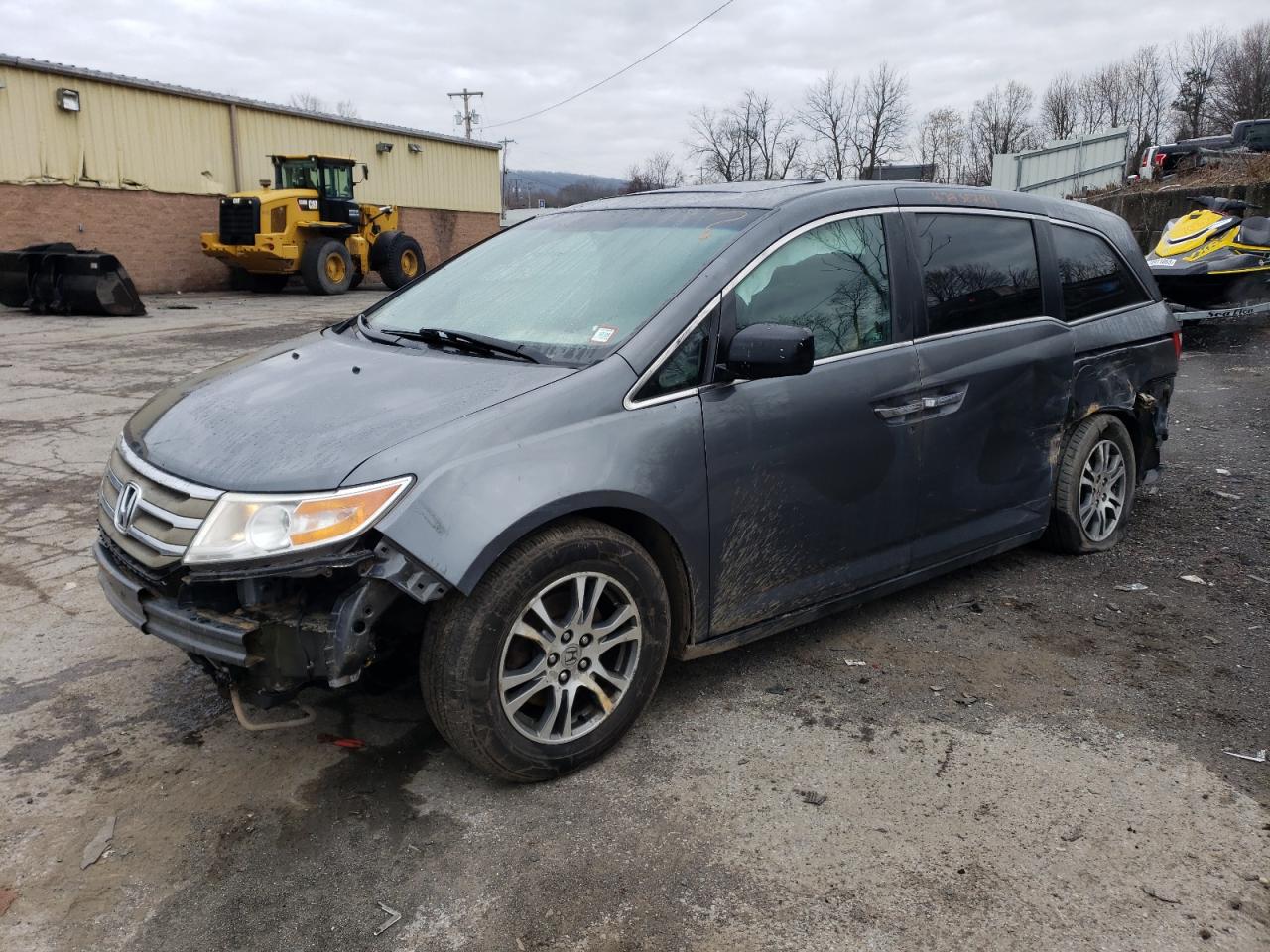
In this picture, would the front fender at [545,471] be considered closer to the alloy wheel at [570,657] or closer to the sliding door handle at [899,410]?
the alloy wheel at [570,657]

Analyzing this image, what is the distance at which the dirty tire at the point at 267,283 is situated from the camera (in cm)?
2295

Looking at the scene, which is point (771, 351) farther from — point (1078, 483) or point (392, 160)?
point (392, 160)

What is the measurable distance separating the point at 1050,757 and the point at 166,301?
70.6 ft

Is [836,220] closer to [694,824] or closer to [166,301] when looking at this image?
[694,824]

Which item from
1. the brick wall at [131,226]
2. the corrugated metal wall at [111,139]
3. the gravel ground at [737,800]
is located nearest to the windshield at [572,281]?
the gravel ground at [737,800]

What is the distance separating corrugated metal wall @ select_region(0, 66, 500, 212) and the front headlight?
2166cm

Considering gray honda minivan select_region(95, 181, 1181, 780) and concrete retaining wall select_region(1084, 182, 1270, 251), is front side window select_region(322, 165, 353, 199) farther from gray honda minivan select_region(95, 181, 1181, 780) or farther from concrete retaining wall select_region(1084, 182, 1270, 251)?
gray honda minivan select_region(95, 181, 1181, 780)

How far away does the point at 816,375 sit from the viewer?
11.3 feet

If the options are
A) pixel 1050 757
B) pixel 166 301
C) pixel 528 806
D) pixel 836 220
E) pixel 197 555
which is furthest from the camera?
pixel 166 301

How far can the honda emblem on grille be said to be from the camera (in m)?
2.87

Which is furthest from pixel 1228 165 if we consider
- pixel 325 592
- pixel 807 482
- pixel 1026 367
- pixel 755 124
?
pixel 755 124

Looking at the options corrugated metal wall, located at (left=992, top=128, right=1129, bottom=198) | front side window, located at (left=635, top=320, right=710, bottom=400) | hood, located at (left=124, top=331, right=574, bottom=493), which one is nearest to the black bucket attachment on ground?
hood, located at (left=124, top=331, right=574, bottom=493)

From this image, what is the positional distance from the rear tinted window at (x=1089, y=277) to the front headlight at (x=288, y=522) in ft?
11.0

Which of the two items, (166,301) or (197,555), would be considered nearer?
(197,555)
